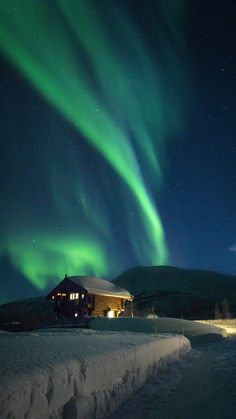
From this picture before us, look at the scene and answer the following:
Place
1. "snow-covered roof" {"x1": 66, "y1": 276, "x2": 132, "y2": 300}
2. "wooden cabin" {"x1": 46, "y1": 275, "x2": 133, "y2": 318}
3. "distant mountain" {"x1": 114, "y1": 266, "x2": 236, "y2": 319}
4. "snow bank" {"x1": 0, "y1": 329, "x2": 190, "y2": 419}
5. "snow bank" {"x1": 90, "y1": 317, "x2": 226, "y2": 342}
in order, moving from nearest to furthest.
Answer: "snow bank" {"x1": 0, "y1": 329, "x2": 190, "y2": 419} → "snow bank" {"x1": 90, "y1": 317, "x2": 226, "y2": 342} → "wooden cabin" {"x1": 46, "y1": 275, "x2": 133, "y2": 318} → "snow-covered roof" {"x1": 66, "y1": 276, "x2": 132, "y2": 300} → "distant mountain" {"x1": 114, "y1": 266, "x2": 236, "y2": 319}

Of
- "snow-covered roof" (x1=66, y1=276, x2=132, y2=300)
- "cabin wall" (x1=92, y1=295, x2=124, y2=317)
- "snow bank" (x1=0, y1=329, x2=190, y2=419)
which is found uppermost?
"snow-covered roof" (x1=66, y1=276, x2=132, y2=300)

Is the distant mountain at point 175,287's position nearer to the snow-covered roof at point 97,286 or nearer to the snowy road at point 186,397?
the snow-covered roof at point 97,286

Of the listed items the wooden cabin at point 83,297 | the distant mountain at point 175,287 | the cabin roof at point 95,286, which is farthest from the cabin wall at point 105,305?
the distant mountain at point 175,287

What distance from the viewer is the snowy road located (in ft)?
16.7

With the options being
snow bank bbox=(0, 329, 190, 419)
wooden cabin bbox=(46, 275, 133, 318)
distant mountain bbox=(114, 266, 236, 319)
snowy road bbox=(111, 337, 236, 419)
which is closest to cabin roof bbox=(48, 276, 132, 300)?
wooden cabin bbox=(46, 275, 133, 318)

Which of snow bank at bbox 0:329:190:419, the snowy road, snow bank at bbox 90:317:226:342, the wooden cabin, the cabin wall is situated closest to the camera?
snow bank at bbox 0:329:190:419

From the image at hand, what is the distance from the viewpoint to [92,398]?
14.8 feet

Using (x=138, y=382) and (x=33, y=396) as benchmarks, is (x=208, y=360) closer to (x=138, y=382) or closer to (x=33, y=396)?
(x=138, y=382)

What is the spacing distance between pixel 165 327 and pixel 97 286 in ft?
56.3

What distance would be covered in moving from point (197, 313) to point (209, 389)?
7127 cm

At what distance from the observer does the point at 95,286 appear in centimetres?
4075

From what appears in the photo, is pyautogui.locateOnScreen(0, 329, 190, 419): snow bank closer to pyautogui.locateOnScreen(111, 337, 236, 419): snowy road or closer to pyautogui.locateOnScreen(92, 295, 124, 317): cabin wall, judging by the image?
pyautogui.locateOnScreen(111, 337, 236, 419): snowy road

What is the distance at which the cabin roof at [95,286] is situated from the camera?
39.4m

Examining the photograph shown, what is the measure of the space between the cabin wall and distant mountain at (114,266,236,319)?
38.5 metres
